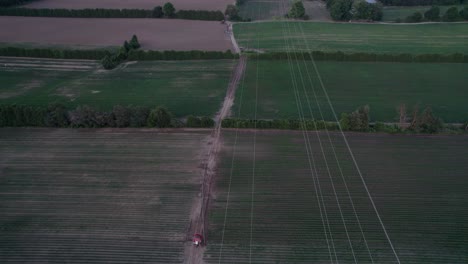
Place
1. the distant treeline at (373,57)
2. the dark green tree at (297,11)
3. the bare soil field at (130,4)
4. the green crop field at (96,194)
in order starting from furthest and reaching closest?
the bare soil field at (130,4) → the dark green tree at (297,11) → the distant treeline at (373,57) → the green crop field at (96,194)

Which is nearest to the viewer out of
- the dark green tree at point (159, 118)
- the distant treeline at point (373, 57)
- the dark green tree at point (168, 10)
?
the dark green tree at point (159, 118)

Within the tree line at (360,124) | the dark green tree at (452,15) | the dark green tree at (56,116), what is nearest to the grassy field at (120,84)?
the dark green tree at (56,116)

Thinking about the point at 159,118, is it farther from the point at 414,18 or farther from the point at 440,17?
the point at 440,17

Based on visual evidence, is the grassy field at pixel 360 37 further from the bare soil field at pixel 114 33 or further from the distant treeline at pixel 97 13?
the distant treeline at pixel 97 13

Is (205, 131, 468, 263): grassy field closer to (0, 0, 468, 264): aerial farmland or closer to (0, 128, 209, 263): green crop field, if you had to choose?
(0, 0, 468, 264): aerial farmland

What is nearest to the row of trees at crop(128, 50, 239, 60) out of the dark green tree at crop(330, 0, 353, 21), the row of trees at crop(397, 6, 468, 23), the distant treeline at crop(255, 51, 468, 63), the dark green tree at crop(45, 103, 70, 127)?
the distant treeline at crop(255, 51, 468, 63)

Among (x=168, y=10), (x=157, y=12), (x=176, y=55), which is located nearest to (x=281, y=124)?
(x=176, y=55)

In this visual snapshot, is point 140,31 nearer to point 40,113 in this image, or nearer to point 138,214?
point 40,113
